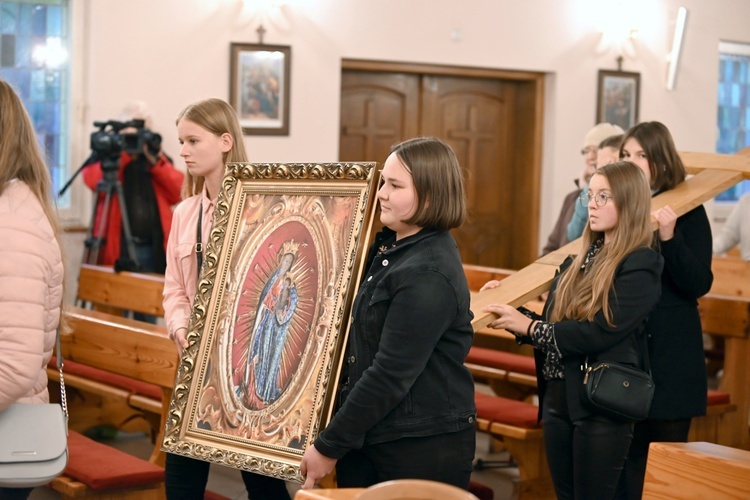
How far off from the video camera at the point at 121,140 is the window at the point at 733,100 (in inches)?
226

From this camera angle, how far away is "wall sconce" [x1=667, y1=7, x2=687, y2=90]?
28.3 feet

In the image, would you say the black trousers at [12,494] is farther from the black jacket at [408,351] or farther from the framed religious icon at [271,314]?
the black jacket at [408,351]

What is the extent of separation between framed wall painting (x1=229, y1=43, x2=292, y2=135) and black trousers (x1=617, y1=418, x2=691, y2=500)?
186 inches

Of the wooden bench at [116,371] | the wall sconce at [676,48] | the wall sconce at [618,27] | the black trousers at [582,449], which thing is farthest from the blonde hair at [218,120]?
the wall sconce at [676,48]

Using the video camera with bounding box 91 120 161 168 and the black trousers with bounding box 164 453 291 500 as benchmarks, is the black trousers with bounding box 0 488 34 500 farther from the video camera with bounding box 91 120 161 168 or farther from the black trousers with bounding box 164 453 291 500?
the video camera with bounding box 91 120 161 168

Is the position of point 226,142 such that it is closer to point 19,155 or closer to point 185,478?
point 19,155

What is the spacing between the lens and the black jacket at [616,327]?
2.60m

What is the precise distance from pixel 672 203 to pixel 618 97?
6064 millimetres

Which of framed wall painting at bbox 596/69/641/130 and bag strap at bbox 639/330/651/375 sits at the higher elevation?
framed wall painting at bbox 596/69/641/130

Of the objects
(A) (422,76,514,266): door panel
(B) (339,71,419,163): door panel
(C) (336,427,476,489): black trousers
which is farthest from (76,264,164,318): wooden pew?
(A) (422,76,514,266): door panel

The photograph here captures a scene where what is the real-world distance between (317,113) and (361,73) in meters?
0.66

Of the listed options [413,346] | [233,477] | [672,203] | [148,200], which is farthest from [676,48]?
[413,346]

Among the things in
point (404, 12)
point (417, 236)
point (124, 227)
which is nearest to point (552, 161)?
point (404, 12)

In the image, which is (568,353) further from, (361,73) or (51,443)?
(361,73)
